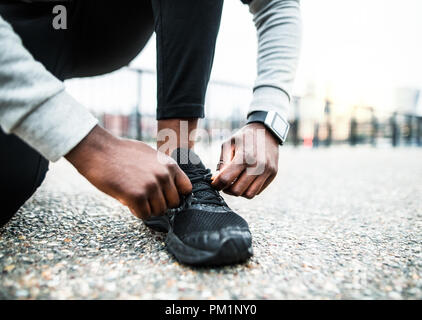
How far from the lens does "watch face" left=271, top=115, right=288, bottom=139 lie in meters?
0.61

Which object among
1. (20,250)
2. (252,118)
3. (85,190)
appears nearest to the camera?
(20,250)

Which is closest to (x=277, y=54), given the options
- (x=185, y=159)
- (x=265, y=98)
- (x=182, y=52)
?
(x=265, y=98)

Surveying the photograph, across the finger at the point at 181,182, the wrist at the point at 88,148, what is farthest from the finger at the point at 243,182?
the wrist at the point at 88,148

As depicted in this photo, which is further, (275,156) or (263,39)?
(263,39)

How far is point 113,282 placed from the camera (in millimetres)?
416

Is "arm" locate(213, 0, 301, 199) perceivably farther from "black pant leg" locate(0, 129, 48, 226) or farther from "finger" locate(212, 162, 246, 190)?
"black pant leg" locate(0, 129, 48, 226)

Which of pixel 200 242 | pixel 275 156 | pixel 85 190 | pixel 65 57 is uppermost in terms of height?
pixel 65 57

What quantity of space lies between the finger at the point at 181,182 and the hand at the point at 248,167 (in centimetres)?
9

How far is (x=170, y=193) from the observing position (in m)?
0.45

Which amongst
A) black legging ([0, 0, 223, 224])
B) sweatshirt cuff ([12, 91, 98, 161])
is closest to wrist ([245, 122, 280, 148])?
black legging ([0, 0, 223, 224])

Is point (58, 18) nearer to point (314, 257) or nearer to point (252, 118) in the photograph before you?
point (252, 118)

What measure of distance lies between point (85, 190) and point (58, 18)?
30.8 inches

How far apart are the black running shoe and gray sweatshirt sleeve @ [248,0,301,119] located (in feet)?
0.69

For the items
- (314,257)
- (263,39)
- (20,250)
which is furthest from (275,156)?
(20,250)
